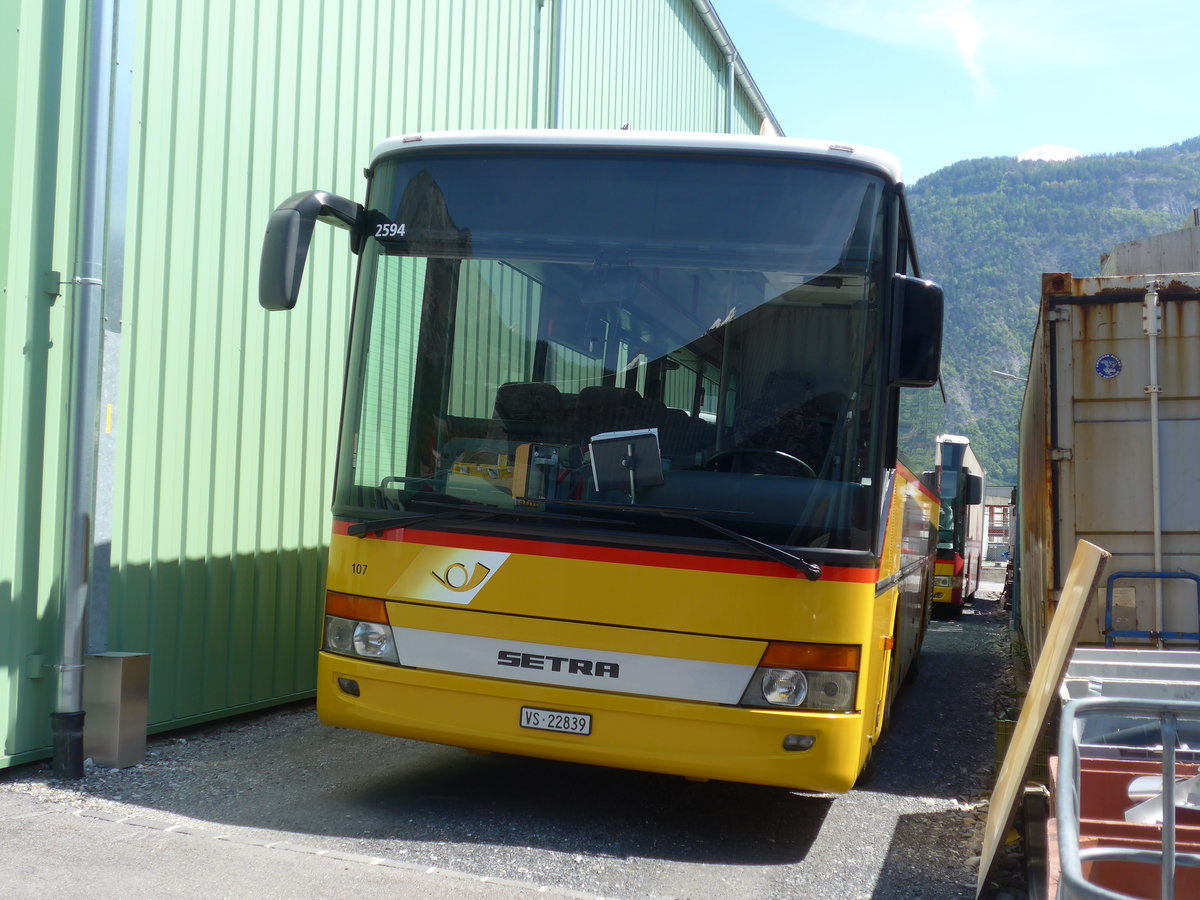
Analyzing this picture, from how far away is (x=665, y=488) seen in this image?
4.79 meters

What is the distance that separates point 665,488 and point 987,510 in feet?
120

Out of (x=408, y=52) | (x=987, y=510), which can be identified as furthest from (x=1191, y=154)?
(x=408, y=52)

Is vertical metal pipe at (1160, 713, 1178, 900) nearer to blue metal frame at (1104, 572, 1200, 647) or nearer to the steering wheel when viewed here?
the steering wheel

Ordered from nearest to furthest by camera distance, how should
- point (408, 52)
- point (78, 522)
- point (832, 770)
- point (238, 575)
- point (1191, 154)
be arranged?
point (832, 770), point (78, 522), point (238, 575), point (408, 52), point (1191, 154)

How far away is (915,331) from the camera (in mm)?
4801

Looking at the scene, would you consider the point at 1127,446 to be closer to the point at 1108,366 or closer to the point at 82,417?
the point at 1108,366

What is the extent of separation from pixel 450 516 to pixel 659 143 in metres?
1.85

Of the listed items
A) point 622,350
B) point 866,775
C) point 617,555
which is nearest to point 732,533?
point 617,555

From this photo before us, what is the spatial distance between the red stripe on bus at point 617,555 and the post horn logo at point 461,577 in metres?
0.09

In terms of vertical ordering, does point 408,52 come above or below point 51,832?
above

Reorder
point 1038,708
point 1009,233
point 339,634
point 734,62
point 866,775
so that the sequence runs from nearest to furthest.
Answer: point 1038,708, point 339,634, point 866,775, point 734,62, point 1009,233

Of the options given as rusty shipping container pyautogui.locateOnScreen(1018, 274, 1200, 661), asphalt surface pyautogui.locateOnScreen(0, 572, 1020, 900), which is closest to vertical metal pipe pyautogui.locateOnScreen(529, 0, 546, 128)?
rusty shipping container pyautogui.locateOnScreen(1018, 274, 1200, 661)

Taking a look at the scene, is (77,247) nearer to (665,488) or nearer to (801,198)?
(665,488)

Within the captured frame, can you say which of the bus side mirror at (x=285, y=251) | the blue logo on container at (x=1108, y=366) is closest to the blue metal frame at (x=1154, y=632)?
the blue logo on container at (x=1108, y=366)
